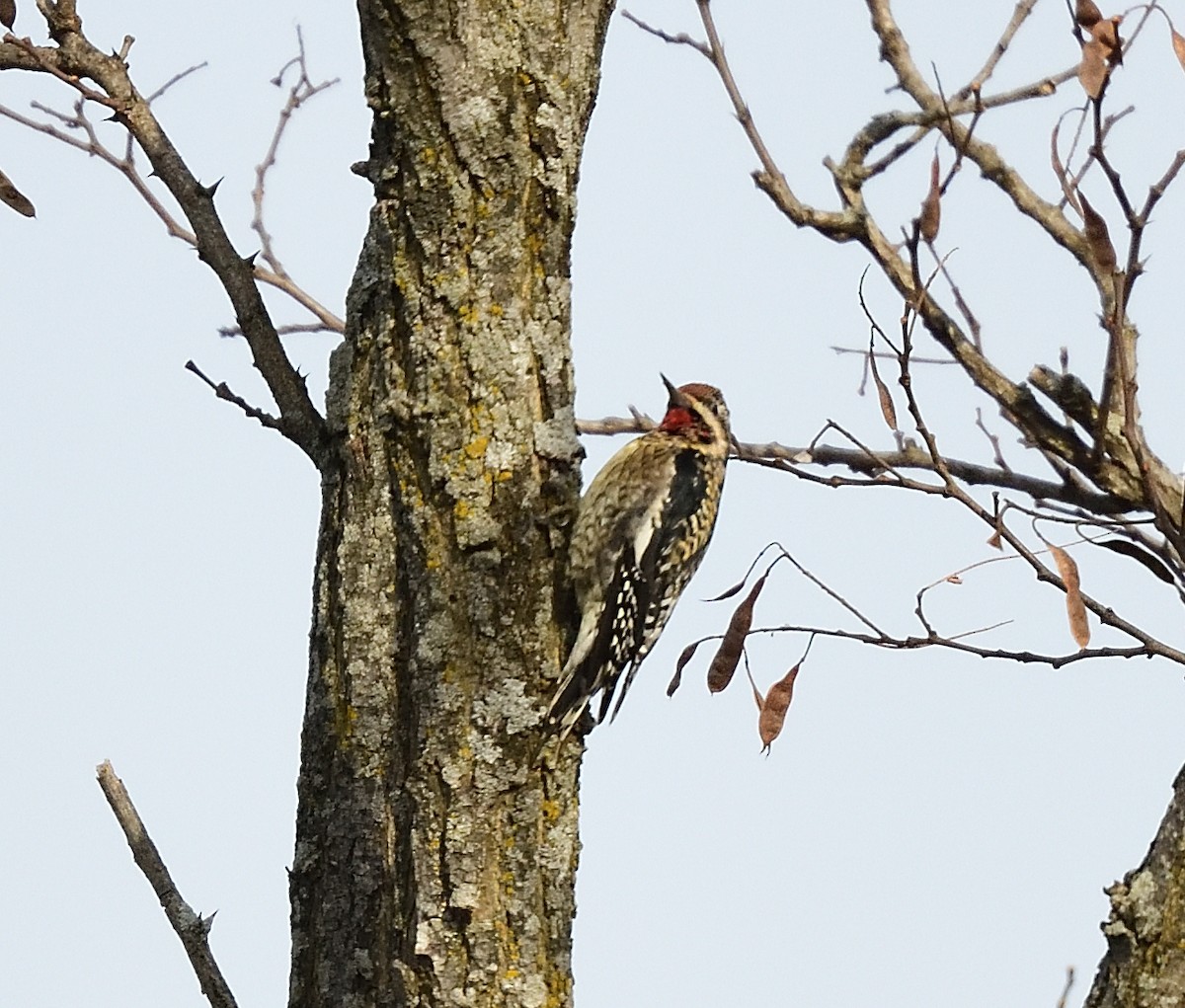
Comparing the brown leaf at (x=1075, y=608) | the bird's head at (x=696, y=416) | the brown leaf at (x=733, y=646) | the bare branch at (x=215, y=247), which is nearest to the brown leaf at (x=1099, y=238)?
the brown leaf at (x=1075, y=608)

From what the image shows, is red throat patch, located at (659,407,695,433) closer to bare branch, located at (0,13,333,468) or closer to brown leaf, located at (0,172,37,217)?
bare branch, located at (0,13,333,468)

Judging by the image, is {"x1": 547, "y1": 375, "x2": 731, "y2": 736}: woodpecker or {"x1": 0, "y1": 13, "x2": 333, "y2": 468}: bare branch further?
{"x1": 547, "y1": 375, "x2": 731, "y2": 736}: woodpecker

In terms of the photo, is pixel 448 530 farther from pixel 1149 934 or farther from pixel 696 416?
pixel 696 416

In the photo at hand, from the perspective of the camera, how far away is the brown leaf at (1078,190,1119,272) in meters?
2.28

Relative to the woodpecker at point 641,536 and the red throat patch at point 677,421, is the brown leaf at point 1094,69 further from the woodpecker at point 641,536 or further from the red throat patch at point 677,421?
the red throat patch at point 677,421

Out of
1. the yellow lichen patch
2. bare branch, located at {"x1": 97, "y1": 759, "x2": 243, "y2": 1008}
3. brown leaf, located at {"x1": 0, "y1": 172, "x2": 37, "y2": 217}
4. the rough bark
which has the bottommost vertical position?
the rough bark

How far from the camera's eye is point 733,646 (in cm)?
279

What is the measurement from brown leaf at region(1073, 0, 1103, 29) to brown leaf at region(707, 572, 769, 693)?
1.01 m

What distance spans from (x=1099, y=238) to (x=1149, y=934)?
1.00 meters

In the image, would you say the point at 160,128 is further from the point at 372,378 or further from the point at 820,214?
the point at 820,214

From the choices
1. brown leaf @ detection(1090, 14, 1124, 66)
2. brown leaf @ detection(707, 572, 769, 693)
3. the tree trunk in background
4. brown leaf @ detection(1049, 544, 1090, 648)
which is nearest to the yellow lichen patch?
the tree trunk in background

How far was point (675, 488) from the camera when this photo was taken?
4473mm

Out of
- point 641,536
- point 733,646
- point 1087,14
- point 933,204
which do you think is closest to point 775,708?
point 733,646

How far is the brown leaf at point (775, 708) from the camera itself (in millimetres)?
2762
